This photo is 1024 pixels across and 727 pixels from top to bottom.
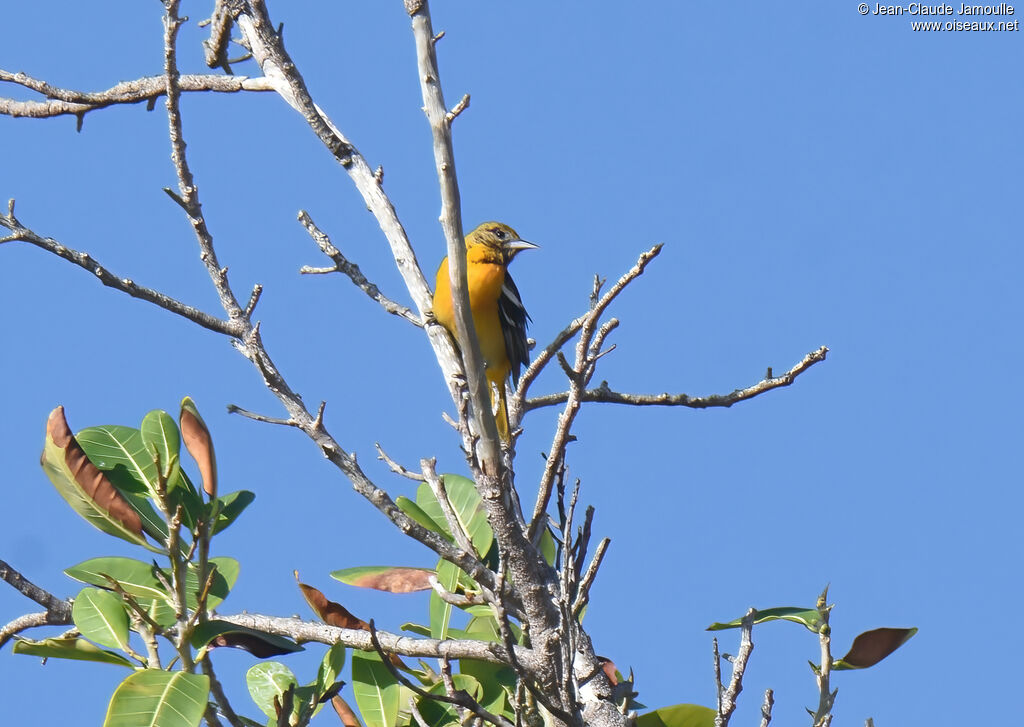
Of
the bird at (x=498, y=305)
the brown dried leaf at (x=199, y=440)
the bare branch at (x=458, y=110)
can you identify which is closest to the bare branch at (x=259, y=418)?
the brown dried leaf at (x=199, y=440)

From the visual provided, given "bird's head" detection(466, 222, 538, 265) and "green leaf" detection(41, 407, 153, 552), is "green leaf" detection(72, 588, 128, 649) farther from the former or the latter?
"bird's head" detection(466, 222, 538, 265)

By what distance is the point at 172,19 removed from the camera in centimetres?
369

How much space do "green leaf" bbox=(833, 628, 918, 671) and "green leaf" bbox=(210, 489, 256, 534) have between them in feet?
7.02

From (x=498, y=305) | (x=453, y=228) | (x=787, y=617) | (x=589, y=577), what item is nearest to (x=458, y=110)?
(x=453, y=228)

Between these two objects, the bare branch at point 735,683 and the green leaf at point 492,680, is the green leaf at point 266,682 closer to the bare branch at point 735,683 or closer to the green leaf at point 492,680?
the green leaf at point 492,680

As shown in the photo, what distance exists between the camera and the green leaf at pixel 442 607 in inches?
159

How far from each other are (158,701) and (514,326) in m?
4.86

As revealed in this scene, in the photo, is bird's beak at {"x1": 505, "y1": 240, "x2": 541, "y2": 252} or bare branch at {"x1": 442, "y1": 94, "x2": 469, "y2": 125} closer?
bare branch at {"x1": 442, "y1": 94, "x2": 469, "y2": 125}

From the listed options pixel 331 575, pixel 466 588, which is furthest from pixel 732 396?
pixel 331 575

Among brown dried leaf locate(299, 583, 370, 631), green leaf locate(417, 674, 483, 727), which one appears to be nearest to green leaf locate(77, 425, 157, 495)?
brown dried leaf locate(299, 583, 370, 631)

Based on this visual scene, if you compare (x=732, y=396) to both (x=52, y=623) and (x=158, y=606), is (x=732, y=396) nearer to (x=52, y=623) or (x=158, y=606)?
(x=158, y=606)

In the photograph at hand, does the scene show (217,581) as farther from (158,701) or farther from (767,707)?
(767,707)

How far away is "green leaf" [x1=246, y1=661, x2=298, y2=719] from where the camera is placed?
375cm

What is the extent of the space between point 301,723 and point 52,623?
3.19ft
